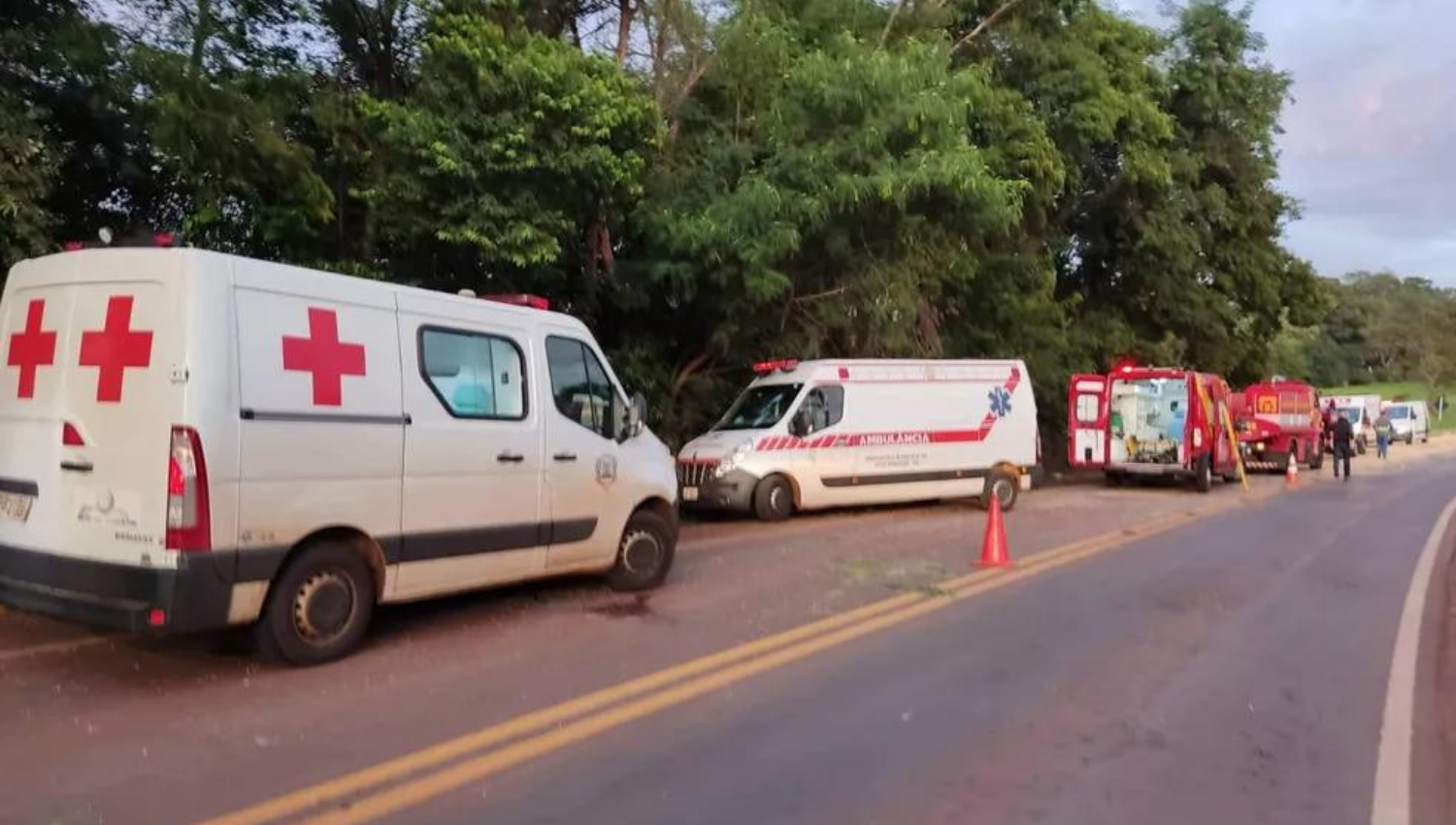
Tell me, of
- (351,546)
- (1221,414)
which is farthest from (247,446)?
(1221,414)

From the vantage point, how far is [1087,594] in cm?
1000

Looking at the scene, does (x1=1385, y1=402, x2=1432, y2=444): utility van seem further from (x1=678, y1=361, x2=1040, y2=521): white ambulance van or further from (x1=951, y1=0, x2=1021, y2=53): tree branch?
(x1=678, y1=361, x2=1040, y2=521): white ambulance van

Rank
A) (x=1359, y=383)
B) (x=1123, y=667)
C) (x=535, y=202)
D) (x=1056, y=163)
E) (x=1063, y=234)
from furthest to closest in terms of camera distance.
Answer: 1. (x=1359, y=383)
2. (x=1063, y=234)
3. (x=1056, y=163)
4. (x=535, y=202)
5. (x=1123, y=667)

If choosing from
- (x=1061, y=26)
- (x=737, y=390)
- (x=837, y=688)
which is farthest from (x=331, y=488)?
(x=1061, y=26)

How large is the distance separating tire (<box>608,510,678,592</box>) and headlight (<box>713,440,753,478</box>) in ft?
19.5

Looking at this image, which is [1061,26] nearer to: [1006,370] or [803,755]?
[1006,370]

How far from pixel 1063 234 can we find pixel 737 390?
13.7 metres

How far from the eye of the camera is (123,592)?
5.96 metres

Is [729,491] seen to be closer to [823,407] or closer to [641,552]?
[823,407]

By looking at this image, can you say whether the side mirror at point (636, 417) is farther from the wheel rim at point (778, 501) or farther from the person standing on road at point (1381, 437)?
the person standing on road at point (1381, 437)

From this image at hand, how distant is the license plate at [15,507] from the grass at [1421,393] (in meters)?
78.8

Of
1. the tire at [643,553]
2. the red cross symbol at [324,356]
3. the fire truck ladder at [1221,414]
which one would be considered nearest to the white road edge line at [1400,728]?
the tire at [643,553]

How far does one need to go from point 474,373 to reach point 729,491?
818 cm

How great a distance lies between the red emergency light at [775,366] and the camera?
1678 centimetres
